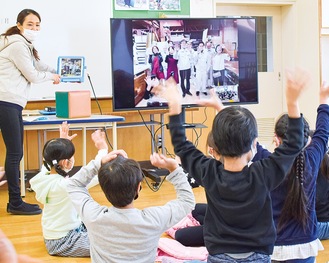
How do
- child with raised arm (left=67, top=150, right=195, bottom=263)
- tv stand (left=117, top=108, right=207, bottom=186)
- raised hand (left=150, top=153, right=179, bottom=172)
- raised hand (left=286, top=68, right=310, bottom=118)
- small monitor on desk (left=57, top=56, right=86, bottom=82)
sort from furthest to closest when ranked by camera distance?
tv stand (left=117, top=108, right=207, bottom=186)
small monitor on desk (left=57, top=56, right=86, bottom=82)
child with raised arm (left=67, top=150, right=195, bottom=263)
raised hand (left=150, top=153, right=179, bottom=172)
raised hand (left=286, top=68, right=310, bottom=118)

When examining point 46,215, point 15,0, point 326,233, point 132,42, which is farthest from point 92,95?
point 326,233

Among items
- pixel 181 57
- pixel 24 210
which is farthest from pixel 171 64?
pixel 24 210

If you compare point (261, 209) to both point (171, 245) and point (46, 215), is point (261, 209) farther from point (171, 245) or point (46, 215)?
point (46, 215)

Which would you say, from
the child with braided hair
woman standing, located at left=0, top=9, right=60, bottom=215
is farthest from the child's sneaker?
the child with braided hair

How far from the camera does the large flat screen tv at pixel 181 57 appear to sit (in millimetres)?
4750

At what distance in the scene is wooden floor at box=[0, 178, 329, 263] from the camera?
300 cm

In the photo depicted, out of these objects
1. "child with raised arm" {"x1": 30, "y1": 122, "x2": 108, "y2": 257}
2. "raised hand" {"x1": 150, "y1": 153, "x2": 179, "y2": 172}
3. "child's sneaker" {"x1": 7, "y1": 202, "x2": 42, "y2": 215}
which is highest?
"raised hand" {"x1": 150, "y1": 153, "x2": 179, "y2": 172}

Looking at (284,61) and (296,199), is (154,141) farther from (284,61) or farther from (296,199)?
(296,199)

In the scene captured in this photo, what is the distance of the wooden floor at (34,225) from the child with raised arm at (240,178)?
1330 mm

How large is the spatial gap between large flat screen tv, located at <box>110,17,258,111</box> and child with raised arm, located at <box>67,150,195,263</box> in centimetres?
285

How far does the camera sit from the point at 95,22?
5.27m

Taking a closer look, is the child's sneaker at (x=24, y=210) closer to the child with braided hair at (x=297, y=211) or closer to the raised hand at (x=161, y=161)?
the child with braided hair at (x=297, y=211)

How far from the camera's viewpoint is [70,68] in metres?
4.67

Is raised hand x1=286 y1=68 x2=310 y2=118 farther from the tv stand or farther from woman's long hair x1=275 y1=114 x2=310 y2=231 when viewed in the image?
the tv stand
